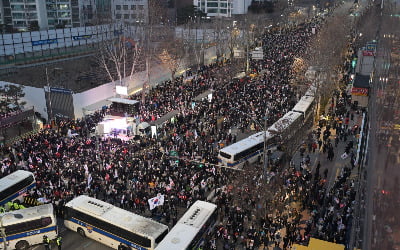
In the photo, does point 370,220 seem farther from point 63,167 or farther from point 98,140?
point 98,140

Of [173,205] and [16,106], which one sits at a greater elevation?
[16,106]

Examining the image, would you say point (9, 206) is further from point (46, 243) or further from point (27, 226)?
point (46, 243)

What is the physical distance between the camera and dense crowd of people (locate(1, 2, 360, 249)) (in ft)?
50.1

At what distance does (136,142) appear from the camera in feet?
80.6

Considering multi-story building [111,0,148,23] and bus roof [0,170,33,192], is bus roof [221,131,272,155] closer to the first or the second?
bus roof [0,170,33,192]

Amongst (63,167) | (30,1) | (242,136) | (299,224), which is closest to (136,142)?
(63,167)

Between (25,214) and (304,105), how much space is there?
1972 centimetres

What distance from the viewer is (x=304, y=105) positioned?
27.8 m

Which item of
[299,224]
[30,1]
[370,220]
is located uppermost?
[30,1]

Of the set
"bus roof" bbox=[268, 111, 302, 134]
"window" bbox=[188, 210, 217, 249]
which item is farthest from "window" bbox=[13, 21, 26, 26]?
"window" bbox=[188, 210, 217, 249]

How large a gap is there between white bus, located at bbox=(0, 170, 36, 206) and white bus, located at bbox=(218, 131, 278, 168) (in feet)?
31.6

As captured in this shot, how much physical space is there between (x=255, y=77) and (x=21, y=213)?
1198 inches

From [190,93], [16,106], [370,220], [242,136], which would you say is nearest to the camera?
[370,220]

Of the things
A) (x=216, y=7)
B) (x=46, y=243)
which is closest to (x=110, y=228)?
(x=46, y=243)
